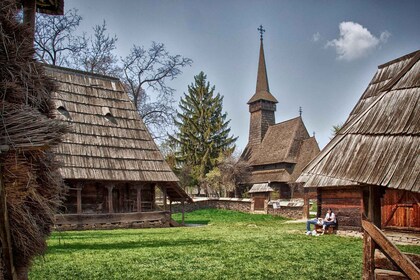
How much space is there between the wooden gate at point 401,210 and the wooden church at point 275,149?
25437mm

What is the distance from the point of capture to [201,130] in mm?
55656

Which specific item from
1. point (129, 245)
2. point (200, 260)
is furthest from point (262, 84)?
point (200, 260)

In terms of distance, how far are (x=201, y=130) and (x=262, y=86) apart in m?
12.5

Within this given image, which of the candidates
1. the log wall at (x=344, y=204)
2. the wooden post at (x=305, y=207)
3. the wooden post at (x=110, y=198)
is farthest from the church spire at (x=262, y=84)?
the wooden post at (x=110, y=198)

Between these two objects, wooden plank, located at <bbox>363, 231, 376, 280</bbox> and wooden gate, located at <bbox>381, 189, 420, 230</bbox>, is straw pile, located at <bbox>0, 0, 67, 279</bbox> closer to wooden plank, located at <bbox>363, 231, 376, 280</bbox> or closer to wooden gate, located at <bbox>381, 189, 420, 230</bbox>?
wooden plank, located at <bbox>363, 231, 376, 280</bbox>

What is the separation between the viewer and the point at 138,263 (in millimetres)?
9984

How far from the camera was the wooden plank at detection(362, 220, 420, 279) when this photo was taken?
4702mm

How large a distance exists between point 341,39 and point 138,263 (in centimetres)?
2536

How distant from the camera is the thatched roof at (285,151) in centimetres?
Result: 4588

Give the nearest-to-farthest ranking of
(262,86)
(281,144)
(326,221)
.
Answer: (326,221), (281,144), (262,86)

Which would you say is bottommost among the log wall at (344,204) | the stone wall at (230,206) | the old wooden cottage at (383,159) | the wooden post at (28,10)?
the stone wall at (230,206)

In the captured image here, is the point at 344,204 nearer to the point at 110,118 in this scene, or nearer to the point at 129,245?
the point at 129,245

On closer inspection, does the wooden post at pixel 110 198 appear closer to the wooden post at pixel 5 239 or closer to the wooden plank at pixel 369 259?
the wooden post at pixel 5 239

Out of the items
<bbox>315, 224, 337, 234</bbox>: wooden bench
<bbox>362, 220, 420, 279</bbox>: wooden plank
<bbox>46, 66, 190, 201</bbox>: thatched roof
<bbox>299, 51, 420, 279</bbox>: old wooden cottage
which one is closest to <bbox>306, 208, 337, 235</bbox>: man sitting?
<bbox>315, 224, 337, 234</bbox>: wooden bench
